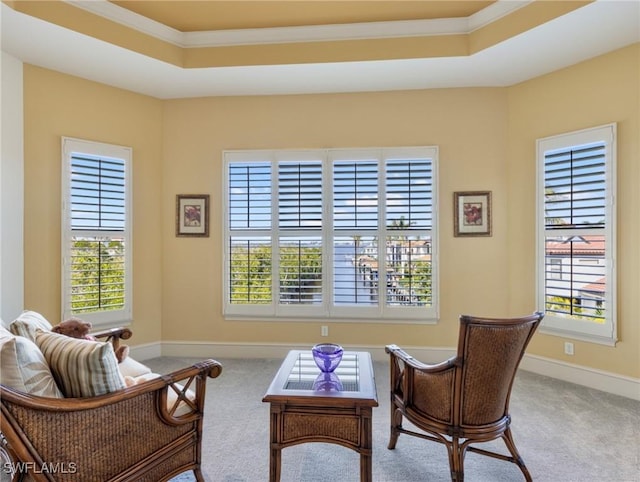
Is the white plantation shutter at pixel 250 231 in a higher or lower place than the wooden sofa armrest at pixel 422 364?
higher

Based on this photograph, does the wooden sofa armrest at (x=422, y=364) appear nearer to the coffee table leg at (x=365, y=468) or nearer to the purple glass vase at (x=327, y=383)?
the purple glass vase at (x=327, y=383)

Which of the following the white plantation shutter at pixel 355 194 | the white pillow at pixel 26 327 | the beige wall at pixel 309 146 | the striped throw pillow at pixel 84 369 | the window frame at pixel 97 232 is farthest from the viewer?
the white plantation shutter at pixel 355 194

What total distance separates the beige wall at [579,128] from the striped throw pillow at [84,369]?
384 cm

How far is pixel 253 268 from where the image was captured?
4090 mm

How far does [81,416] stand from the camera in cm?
140

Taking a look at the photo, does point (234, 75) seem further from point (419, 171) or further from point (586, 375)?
point (586, 375)

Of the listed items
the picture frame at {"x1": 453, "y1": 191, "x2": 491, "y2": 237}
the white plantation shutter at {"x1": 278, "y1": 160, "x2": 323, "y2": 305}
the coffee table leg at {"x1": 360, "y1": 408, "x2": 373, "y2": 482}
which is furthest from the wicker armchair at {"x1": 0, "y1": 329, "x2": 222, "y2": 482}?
the picture frame at {"x1": 453, "y1": 191, "x2": 491, "y2": 237}

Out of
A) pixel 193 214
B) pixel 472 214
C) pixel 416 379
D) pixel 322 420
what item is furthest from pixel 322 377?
pixel 193 214

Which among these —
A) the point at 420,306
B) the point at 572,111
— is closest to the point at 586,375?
the point at 420,306

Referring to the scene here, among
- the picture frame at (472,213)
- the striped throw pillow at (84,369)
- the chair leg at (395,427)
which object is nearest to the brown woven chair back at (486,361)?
the chair leg at (395,427)

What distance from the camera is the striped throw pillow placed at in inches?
58.0

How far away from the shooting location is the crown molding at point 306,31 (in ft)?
10.1

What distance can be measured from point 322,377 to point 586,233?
293cm

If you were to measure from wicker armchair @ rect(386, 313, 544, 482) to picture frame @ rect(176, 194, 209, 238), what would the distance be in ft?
10.0
